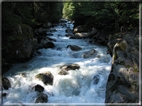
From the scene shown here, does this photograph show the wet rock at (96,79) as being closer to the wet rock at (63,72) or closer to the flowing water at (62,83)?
the flowing water at (62,83)

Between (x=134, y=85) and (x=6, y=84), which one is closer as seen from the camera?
(x=134, y=85)

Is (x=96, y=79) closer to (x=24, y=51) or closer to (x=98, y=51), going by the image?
(x=98, y=51)

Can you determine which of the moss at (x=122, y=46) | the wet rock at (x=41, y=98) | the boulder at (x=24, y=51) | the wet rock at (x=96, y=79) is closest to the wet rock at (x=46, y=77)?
the wet rock at (x=41, y=98)

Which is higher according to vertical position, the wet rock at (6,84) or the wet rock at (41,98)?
the wet rock at (6,84)

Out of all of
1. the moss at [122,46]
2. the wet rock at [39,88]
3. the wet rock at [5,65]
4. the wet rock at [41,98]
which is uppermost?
the moss at [122,46]

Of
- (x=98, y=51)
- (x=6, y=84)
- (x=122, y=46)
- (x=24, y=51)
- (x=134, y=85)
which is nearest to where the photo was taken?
(x=134, y=85)

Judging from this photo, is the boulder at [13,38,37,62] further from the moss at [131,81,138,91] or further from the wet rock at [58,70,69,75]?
the moss at [131,81,138,91]

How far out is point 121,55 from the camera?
28.8ft

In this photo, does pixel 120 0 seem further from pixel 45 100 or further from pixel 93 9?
pixel 45 100

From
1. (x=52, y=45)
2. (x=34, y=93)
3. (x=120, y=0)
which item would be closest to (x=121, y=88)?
(x=34, y=93)

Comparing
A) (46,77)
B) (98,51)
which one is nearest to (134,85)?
(46,77)

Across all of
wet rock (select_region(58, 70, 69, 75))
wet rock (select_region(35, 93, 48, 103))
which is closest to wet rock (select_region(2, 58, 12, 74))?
wet rock (select_region(58, 70, 69, 75))

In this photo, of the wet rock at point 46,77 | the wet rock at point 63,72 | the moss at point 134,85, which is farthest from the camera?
the wet rock at point 63,72

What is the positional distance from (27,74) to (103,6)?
28.7 ft
